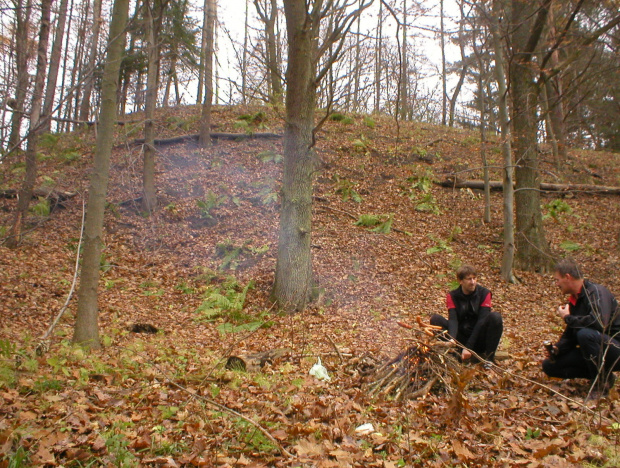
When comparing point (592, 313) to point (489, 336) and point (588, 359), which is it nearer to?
point (588, 359)

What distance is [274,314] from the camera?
8.09 metres

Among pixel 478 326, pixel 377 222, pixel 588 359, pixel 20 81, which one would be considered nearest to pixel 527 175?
pixel 377 222

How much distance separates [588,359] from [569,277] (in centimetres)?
75

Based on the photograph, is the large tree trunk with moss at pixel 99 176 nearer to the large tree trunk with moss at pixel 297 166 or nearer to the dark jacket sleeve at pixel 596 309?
the large tree trunk with moss at pixel 297 166

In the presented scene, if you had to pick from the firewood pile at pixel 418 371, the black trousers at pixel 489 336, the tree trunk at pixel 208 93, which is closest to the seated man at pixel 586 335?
the black trousers at pixel 489 336

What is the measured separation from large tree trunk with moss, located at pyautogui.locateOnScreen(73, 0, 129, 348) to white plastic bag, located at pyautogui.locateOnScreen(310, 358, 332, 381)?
9.16 ft

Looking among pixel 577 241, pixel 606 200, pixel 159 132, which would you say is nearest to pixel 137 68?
pixel 159 132

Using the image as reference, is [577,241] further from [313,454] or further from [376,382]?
[313,454]

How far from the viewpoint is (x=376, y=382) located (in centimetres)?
470

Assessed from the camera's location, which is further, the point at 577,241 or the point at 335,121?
the point at 335,121

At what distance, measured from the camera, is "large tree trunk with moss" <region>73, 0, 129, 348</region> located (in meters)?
5.43

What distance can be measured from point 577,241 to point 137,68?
16.4 m

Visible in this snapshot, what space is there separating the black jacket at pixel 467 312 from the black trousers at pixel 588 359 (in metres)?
0.77

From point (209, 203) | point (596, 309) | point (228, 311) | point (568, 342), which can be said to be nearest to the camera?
point (596, 309)
